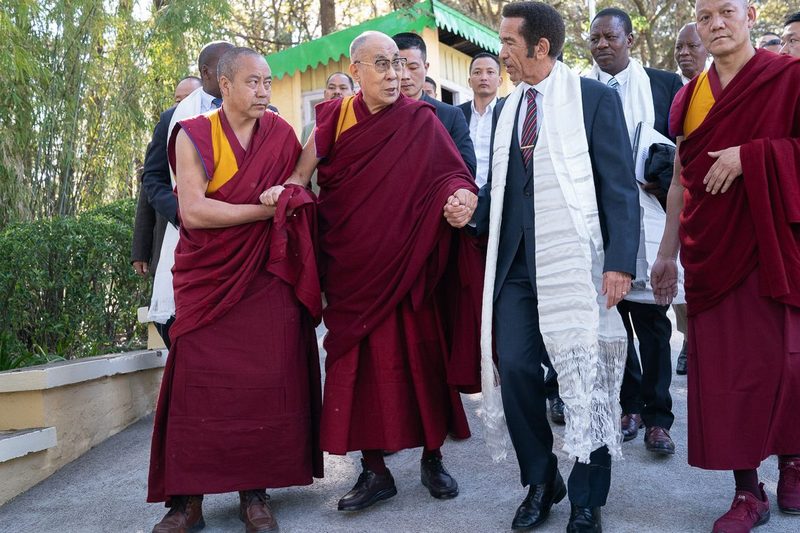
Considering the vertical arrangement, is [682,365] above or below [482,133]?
below

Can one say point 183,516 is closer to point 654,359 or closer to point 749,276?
point 654,359

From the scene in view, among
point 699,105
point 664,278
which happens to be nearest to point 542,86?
point 699,105

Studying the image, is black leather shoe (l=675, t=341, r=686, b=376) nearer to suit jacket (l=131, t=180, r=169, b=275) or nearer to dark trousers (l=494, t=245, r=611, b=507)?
dark trousers (l=494, t=245, r=611, b=507)

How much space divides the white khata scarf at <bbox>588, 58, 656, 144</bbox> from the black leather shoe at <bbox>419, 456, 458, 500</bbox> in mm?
1951

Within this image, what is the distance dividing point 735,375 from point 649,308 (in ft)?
3.66

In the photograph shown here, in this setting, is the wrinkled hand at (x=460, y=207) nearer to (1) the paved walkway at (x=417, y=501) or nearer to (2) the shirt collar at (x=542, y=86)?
(2) the shirt collar at (x=542, y=86)

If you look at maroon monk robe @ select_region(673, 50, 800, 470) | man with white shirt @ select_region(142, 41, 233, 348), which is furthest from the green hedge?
maroon monk robe @ select_region(673, 50, 800, 470)

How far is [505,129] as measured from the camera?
151 inches

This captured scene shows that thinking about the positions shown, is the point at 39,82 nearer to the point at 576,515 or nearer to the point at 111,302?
the point at 111,302

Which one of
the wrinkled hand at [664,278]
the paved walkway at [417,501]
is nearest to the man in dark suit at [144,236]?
the paved walkway at [417,501]

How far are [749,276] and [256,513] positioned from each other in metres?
2.24

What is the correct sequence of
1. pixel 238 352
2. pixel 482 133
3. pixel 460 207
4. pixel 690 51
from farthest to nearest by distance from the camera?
pixel 482 133 → pixel 690 51 → pixel 238 352 → pixel 460 207

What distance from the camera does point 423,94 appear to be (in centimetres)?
565

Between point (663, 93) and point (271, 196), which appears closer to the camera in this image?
point (271, 196)
